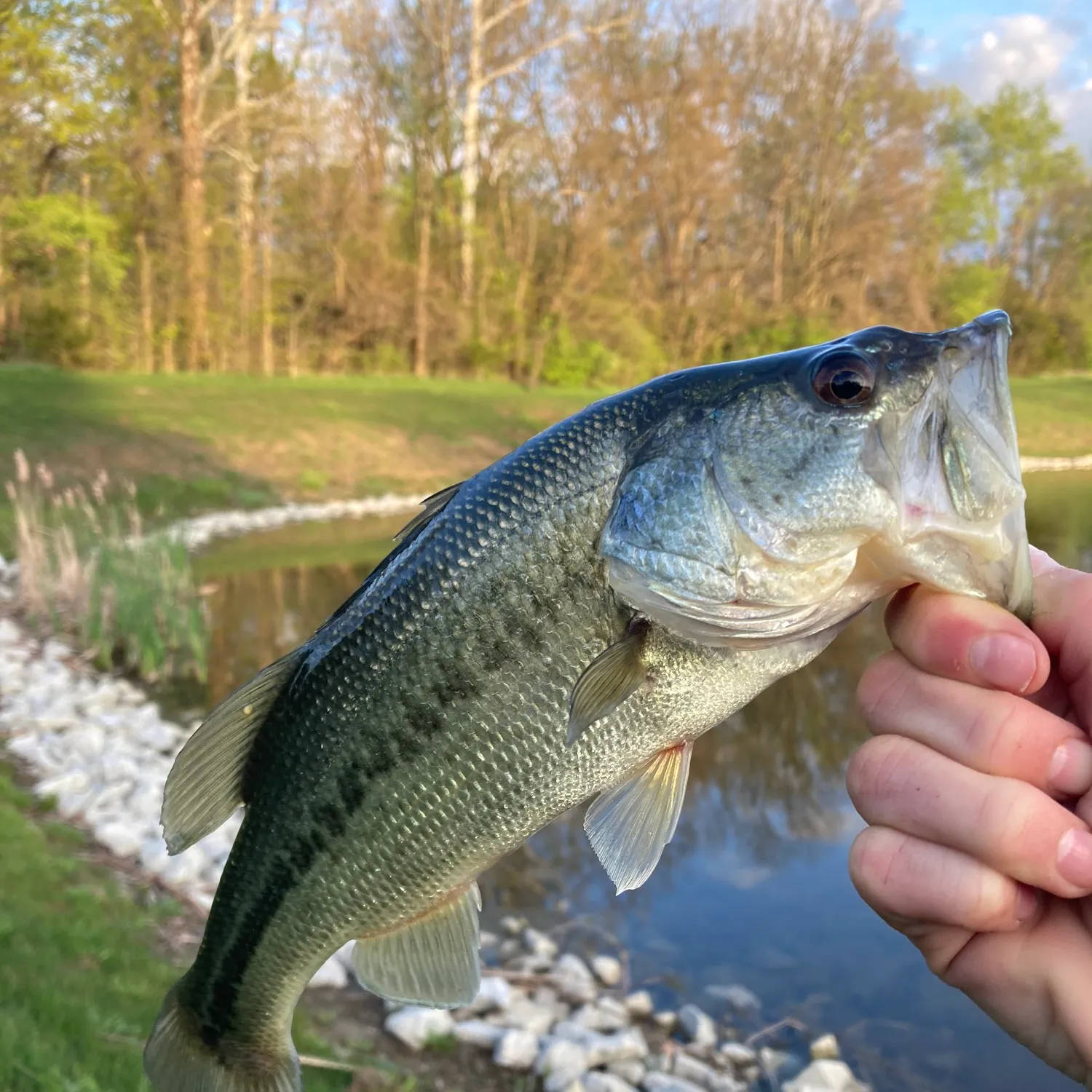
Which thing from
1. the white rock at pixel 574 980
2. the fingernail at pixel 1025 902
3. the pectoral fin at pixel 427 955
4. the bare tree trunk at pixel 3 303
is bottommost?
the white rock at pixel 574 980

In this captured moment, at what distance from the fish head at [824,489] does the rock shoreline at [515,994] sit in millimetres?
2394

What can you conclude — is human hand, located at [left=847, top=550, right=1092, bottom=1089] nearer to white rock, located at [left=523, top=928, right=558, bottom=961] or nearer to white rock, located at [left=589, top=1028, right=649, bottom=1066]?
white rock, located at [left=589, top=1028, right=649, bottom=1066]

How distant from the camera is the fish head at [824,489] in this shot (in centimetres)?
145

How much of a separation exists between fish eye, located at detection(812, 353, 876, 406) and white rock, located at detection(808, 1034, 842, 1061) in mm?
3678

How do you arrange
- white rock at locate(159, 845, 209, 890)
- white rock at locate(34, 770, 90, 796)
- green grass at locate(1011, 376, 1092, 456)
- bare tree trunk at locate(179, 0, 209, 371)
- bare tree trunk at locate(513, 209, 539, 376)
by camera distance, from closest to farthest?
white rock at locate(159, 845, 209, 890) < white rock at locate(34, 770, 90, 796) < bare tree trunk at locate(179, 0, 209, 371) < green grass at locate(1011, 376, 1092, 456) < bare tree trunk at locate(513, 209, 539, 376)

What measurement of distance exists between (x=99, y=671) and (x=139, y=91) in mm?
20233

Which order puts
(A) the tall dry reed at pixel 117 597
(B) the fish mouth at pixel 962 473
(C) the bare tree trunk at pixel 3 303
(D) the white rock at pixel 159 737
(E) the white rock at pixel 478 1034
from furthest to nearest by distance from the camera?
(C) the bare tree trunk at pixel 3 303, (A) the tall dry reed at pixel 117 597, (D) the white rock at pixel 159 737, (E) the white rock at pixel 478 1034, (B) the fish mouth at pixel 962 473

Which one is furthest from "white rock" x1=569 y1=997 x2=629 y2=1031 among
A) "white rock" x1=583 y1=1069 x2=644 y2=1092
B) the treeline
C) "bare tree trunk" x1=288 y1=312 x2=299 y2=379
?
"bare tree trunk" x1=288 y1=312 x2=299 y2=379

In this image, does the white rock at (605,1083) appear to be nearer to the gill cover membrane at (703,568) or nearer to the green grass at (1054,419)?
the gill cover membrane at (703,568)

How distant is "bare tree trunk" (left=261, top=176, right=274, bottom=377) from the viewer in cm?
2525

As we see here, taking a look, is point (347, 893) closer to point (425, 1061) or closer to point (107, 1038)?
point (107, 1038)

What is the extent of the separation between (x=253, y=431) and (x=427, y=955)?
58.6 feet

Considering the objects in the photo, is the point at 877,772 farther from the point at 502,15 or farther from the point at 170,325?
the point at 502,15

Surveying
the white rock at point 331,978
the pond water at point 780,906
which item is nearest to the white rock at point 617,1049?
the pond water at point 780,906
